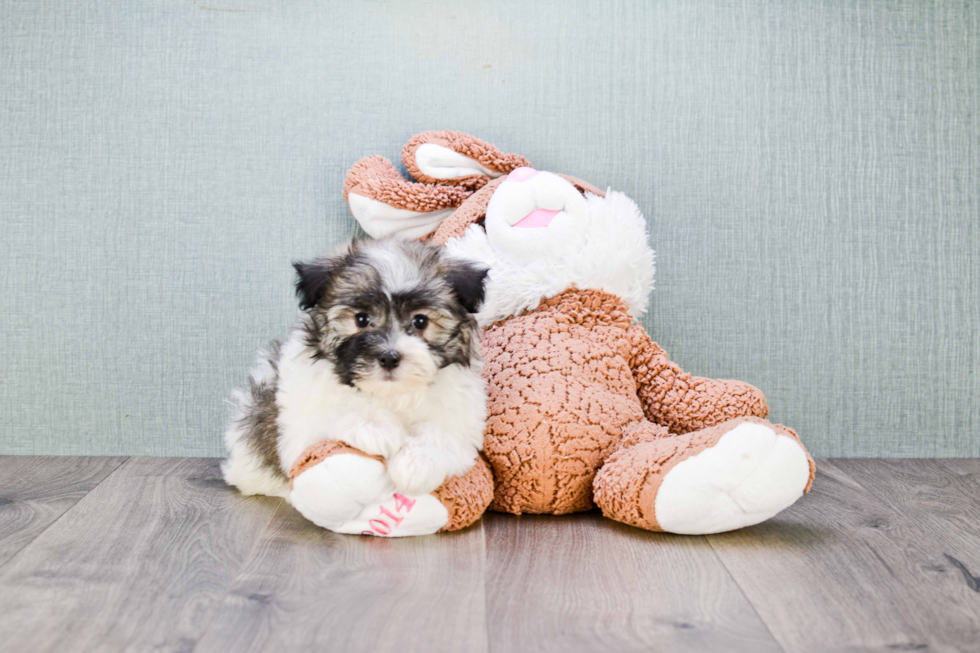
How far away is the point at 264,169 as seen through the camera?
7.63ft

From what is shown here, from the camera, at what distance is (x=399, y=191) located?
6.98ft

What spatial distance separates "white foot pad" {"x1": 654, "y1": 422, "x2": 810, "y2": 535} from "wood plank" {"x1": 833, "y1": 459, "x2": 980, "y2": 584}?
344 millimetres

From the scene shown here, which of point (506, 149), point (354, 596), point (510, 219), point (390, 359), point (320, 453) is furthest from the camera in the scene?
point (506, 149)

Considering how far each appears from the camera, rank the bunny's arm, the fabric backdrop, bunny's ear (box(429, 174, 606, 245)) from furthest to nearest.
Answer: the fabric backdrop, bunny's ear (box(429, 174, 606, 245)), the bunny's arm

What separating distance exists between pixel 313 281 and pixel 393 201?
588 mm

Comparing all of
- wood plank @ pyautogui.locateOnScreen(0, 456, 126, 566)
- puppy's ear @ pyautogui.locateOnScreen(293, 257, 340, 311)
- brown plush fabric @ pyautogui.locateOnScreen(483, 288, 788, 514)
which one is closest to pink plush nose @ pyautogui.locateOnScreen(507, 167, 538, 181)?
brown plush fabric @ pyautogui.locateOnScreen(483, 288, 788, 514)

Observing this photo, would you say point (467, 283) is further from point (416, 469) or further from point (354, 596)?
point (354, 596)

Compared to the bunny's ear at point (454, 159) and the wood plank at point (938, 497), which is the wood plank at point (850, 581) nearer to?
the wood plank at point (938, 497)

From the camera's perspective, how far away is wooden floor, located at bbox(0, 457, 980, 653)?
47.8 inches

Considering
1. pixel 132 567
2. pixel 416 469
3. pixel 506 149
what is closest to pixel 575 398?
pixel 416 469

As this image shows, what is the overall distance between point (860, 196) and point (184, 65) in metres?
2.10

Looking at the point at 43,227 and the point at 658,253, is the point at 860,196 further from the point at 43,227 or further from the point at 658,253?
the point at 43,227

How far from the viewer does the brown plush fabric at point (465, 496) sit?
1656 millimetres

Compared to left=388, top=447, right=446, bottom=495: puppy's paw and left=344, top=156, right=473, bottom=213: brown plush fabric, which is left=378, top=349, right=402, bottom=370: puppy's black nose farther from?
left=344, top=156, right=473, bottom=213: brown plush fabric
